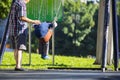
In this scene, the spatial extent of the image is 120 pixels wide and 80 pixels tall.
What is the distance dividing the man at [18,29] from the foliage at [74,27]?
51.2m

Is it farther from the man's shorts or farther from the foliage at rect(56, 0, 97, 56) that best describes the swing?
the foliage at rect(56, 0, 97, 56)

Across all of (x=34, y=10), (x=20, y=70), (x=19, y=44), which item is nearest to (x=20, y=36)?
(x=19, y=44)

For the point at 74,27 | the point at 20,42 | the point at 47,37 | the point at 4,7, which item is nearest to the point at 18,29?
the point at 20,42

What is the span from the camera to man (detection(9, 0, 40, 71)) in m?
7.44

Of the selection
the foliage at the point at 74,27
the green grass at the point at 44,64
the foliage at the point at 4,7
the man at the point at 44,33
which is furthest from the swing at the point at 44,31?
the foliage at the point at 74,27

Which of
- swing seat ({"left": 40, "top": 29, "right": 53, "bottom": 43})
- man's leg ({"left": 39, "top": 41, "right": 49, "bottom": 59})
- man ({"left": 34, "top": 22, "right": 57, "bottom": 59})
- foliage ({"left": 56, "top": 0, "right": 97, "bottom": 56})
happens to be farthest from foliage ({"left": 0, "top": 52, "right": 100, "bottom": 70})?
foliage ({"left": 56, "top": 0, "right": 97, "bottom": 56})

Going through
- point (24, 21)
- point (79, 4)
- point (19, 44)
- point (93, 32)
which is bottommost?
point (19, 44)

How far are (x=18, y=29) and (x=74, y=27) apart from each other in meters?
54.0

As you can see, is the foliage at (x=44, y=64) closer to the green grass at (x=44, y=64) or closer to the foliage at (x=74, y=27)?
the green grass at (x=44, y=64)

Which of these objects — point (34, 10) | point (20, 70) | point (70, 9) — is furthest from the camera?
point (70, 9)

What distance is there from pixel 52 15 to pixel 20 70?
7.60 feet

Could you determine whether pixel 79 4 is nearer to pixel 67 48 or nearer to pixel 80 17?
pixel 80 17

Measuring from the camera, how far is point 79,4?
6138cm

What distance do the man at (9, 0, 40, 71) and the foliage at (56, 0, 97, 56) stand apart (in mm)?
51167
